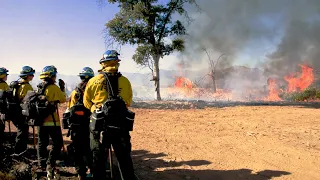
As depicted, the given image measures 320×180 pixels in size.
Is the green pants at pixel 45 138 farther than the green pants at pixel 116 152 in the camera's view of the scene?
Yes

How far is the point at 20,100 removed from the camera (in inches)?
248

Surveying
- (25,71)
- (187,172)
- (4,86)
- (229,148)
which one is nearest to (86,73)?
(25,71)

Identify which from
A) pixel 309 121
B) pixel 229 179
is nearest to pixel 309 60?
pixel 309 121

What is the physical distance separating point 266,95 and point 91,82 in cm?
3609

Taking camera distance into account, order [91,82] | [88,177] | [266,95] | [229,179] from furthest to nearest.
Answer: [266,95] → [229,179] → [88,177] → [91,82]

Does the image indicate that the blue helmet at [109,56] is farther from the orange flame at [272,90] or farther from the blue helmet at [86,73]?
the orange flame at [272,90]

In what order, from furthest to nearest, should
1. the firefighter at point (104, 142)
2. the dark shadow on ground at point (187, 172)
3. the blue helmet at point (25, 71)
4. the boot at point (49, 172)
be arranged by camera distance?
the blue helmet at point (25, 71) → the dark shadow on ground at point (187, 172) → the boot at point (49, 172) → the firefighter at point (104, 142)

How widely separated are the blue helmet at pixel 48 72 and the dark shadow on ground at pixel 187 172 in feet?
8.72

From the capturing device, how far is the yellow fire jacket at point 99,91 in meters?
4.16

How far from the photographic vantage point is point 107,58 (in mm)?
4258

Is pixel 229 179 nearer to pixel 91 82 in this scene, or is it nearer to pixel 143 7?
pixel 91 82

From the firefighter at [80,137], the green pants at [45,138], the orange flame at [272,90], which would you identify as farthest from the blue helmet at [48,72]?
the orange flame at [272,90]

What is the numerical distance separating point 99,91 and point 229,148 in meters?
4.48

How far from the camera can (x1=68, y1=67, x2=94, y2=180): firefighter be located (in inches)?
193
